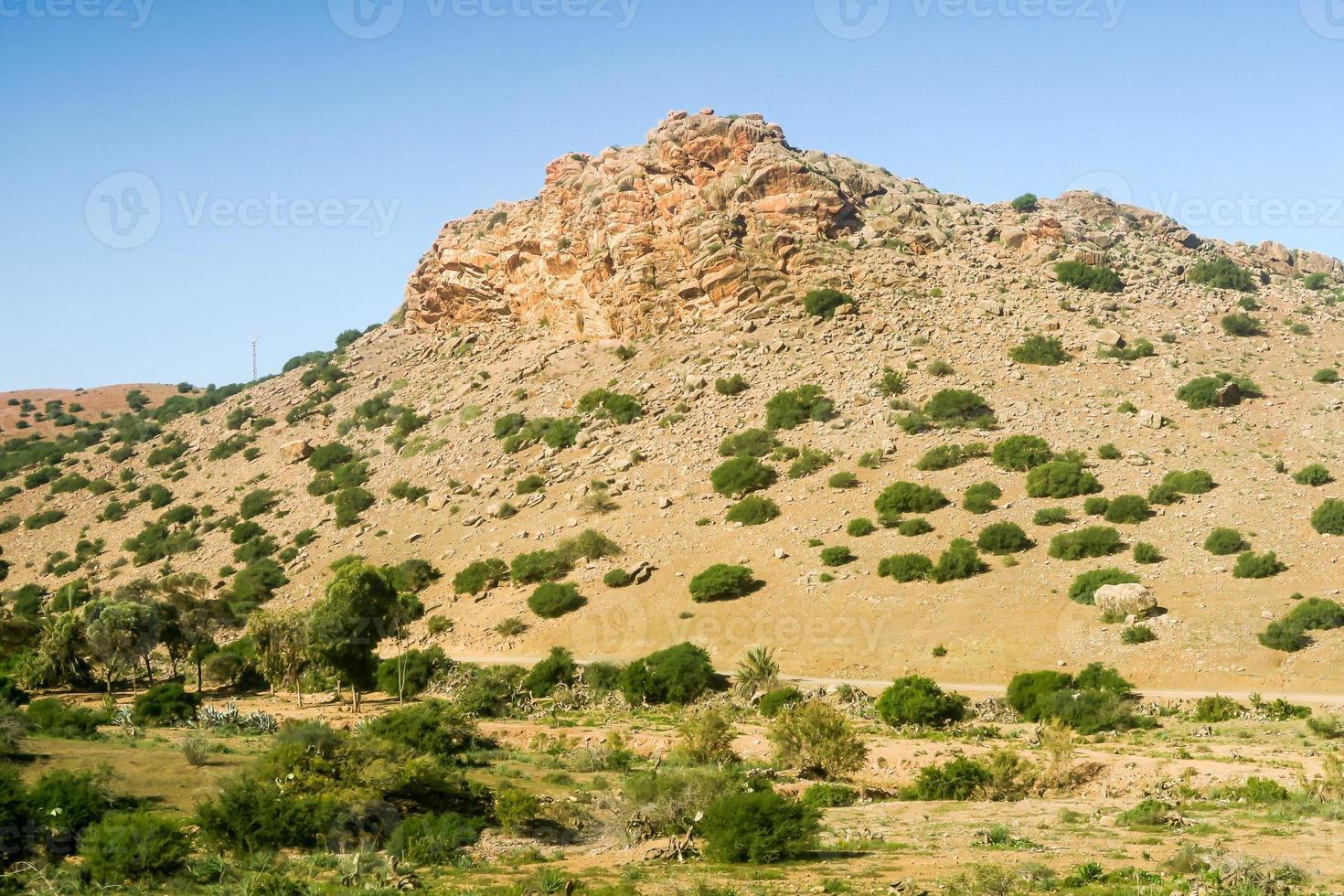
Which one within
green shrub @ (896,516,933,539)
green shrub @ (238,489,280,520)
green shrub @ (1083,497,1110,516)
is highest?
green shrub @ (238,489,280,520)

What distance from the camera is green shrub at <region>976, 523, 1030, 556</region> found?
130ft

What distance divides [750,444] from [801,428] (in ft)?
9.87

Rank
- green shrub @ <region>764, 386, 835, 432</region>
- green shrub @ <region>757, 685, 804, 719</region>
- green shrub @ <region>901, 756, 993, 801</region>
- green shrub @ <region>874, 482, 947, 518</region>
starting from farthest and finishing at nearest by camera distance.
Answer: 1. green shrub @ <region>764, 386, 835, 432</region>
2. green shrub @ <region>874, 482, 947, 518</region>
3. green shrub @ <region>757, 685, 804, 719</region>
4. green shrub @ <region>901, 756, 993, 801</region>

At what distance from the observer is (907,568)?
1544 inches

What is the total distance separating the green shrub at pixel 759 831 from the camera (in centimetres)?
1510

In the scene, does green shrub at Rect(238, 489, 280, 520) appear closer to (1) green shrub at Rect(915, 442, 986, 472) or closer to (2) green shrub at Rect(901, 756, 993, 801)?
(1) green shrub at Rect(915, 442, 986, 472)

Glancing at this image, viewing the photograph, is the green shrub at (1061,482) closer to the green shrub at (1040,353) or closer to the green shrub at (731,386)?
the green shrub at (1040,353)

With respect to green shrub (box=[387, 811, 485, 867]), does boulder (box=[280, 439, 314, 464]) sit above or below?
above

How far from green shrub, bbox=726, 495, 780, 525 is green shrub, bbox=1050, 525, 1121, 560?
11475mm

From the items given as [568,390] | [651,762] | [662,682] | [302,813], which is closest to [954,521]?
[662,682]

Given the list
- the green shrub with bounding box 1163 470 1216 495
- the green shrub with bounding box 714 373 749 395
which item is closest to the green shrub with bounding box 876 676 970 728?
the green shrub with bounding box 1163 470 1216 495

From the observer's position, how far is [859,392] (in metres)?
53.1

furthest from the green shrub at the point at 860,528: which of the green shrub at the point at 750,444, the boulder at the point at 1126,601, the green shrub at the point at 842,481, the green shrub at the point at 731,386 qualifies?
the green shrub at the point at 731,386

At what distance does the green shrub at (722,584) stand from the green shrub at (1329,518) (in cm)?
1997
